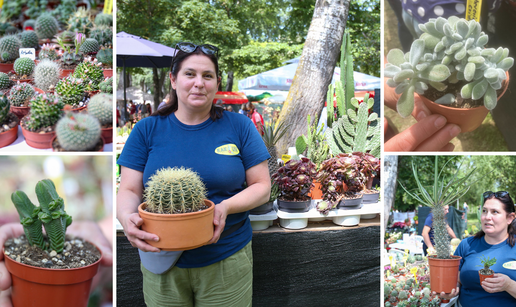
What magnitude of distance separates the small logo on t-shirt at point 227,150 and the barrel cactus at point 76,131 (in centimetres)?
49

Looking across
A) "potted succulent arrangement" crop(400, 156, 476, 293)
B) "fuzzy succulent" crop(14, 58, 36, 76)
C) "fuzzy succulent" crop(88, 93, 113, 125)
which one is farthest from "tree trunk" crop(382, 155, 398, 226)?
"fuzzy succulent" crop(14, 58, 36, 76)

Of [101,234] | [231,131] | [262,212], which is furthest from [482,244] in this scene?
[101,234]

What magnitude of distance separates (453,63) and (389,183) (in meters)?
1.01

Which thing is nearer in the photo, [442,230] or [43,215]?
[43,215]

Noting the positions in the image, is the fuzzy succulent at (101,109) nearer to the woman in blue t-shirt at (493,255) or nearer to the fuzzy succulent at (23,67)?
the fuzzy succulent at (23,67)

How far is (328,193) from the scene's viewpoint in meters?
2.02

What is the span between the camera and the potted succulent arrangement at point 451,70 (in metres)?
1.22

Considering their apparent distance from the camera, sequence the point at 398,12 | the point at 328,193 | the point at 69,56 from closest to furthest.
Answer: the point at 398,12, the point at 69,56, the point at 328,193

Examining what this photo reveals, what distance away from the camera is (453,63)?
1.25m

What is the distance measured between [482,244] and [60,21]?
2.93 m

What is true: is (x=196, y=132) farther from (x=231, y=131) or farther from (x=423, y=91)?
(x=423, y=91)

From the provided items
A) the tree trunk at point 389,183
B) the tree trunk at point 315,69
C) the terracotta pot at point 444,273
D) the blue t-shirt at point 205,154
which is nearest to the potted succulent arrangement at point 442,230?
the terracotta pot at point 444,273

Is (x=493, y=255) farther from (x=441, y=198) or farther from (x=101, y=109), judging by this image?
(x=101, y=109)

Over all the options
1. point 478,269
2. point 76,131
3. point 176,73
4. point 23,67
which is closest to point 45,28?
point 23,67
